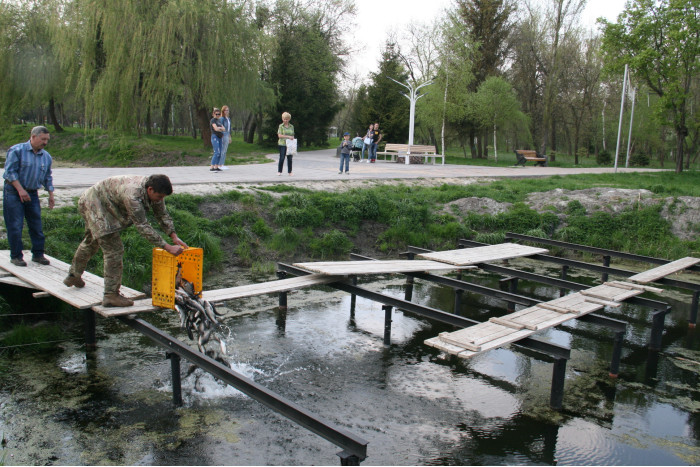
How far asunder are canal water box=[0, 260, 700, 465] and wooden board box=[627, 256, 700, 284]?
36.4 inches

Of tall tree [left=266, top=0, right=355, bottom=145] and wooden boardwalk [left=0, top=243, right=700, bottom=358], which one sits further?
tall tree [left=266, top=0, right=355, bottom=145]

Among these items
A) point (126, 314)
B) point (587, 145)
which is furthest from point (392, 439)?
point (587, 145)

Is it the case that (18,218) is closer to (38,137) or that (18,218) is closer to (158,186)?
(38,137)

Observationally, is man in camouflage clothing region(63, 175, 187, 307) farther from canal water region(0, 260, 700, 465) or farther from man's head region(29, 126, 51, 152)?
man's head region(29, 126, 51, 152)

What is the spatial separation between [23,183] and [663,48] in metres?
23.4

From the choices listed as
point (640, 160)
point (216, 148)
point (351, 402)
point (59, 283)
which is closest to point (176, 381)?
point (351, 402)

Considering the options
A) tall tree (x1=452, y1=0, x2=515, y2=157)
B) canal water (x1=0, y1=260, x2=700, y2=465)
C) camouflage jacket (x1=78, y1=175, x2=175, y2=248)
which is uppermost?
tall tree (x1=452, y1=0, x2=515, y2=157)

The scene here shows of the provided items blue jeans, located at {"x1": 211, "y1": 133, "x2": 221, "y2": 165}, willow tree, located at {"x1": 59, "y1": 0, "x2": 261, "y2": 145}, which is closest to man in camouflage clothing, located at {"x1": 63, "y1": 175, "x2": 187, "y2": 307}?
blue jeans, located at {"x1": 211, "y1": 133, "x2": 221, "y2": 165}

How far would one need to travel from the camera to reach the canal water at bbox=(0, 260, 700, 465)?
4445 millimetres

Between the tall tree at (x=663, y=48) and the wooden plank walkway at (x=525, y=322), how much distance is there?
17547 mm

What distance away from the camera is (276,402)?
399cm

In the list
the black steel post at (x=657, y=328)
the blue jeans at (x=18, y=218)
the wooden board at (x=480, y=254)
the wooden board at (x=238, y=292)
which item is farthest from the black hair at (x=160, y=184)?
the black steel post at (x=657, y=328)

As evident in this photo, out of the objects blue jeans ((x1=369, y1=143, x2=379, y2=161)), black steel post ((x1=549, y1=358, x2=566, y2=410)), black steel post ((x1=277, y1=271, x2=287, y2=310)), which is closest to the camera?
black steel post ((x1=549, y1=358, x2=566, y2=410))

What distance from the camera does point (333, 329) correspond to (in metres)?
7.39
